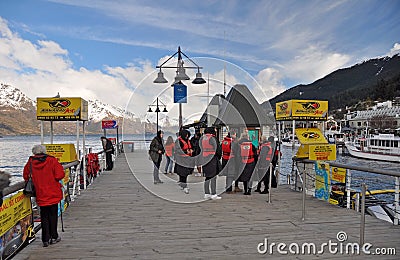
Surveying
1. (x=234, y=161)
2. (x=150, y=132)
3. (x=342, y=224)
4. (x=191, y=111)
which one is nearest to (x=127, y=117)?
(x=150, y=132)

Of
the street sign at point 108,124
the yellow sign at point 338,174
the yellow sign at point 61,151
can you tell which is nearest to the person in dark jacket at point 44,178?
the yellow sign at point 61,151

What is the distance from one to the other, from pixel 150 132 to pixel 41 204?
718cm

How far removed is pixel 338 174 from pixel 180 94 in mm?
5388

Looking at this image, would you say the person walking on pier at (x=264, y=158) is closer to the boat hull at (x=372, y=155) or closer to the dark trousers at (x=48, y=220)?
the dark trousers at (x=48, y=220)

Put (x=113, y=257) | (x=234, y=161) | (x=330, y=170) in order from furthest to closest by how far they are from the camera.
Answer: (x=234, y=161)
(x=330, y=170)
(x=113, y=257)

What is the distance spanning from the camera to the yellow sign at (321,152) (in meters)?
9.20

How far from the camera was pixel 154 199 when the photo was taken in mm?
9000

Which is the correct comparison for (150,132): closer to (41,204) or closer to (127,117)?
(127,117)

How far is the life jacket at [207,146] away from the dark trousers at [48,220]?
13.7 feet

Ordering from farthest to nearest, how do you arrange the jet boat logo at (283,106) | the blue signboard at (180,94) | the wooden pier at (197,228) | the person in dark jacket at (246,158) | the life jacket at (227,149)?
the blue signboard at (180,94), the jet boat logo at (283,106), the life jacket at (227,149), the person in dark jacket at (246,158), the wooden pier at (197,228)

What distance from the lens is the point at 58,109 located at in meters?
8.91

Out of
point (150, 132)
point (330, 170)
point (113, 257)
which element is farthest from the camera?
point (150, 132)

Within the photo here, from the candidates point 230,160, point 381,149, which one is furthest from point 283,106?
point 381,149

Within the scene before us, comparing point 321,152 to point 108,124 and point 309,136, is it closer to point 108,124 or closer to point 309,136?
point 309,136
